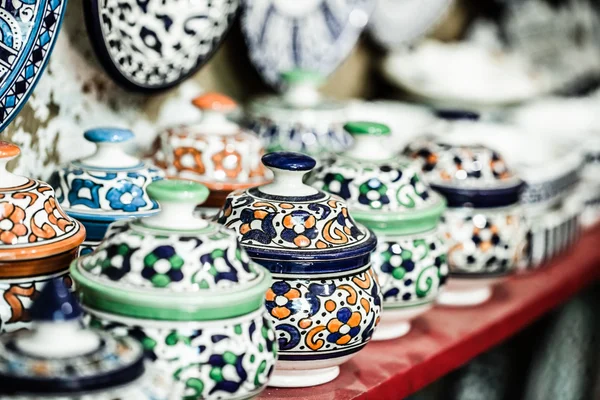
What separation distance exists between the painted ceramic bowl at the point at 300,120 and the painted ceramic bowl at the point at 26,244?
521mm

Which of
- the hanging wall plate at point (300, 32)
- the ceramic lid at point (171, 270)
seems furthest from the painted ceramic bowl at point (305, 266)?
the hanging wall plate at point (300, 32)

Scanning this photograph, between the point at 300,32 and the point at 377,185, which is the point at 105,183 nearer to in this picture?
the point at 377,185

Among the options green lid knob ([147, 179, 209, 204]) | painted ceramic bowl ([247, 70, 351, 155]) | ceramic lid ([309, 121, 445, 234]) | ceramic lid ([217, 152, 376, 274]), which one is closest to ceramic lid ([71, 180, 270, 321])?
green lid knob ([147, 179, 209, 204])

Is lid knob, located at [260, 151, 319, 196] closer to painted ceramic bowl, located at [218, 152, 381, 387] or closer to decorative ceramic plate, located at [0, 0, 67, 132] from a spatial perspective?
painted ceramic bowl, located at [218, 152, 381, 387]

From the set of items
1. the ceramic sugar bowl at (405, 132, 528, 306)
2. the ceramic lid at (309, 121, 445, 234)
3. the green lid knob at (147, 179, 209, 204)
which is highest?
the green lid knob at (147, 179, 209, 204)

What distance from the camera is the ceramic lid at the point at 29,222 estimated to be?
0.86 metres

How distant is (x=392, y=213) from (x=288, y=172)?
0.66 feet

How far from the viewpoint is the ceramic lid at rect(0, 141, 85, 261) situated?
0.86m

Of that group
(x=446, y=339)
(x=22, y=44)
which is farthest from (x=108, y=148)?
(x=446, y=339)

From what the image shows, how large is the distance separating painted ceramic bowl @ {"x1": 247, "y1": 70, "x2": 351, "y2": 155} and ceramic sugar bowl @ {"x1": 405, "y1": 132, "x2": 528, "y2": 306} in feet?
0.42

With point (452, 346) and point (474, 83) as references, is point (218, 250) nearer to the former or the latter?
point (452, 346)

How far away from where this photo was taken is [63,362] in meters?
0.66

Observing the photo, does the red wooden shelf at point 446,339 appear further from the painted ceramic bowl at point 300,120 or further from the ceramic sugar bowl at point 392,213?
the painted ceramic bowl at point 300,120

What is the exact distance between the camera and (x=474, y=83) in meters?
2.05
